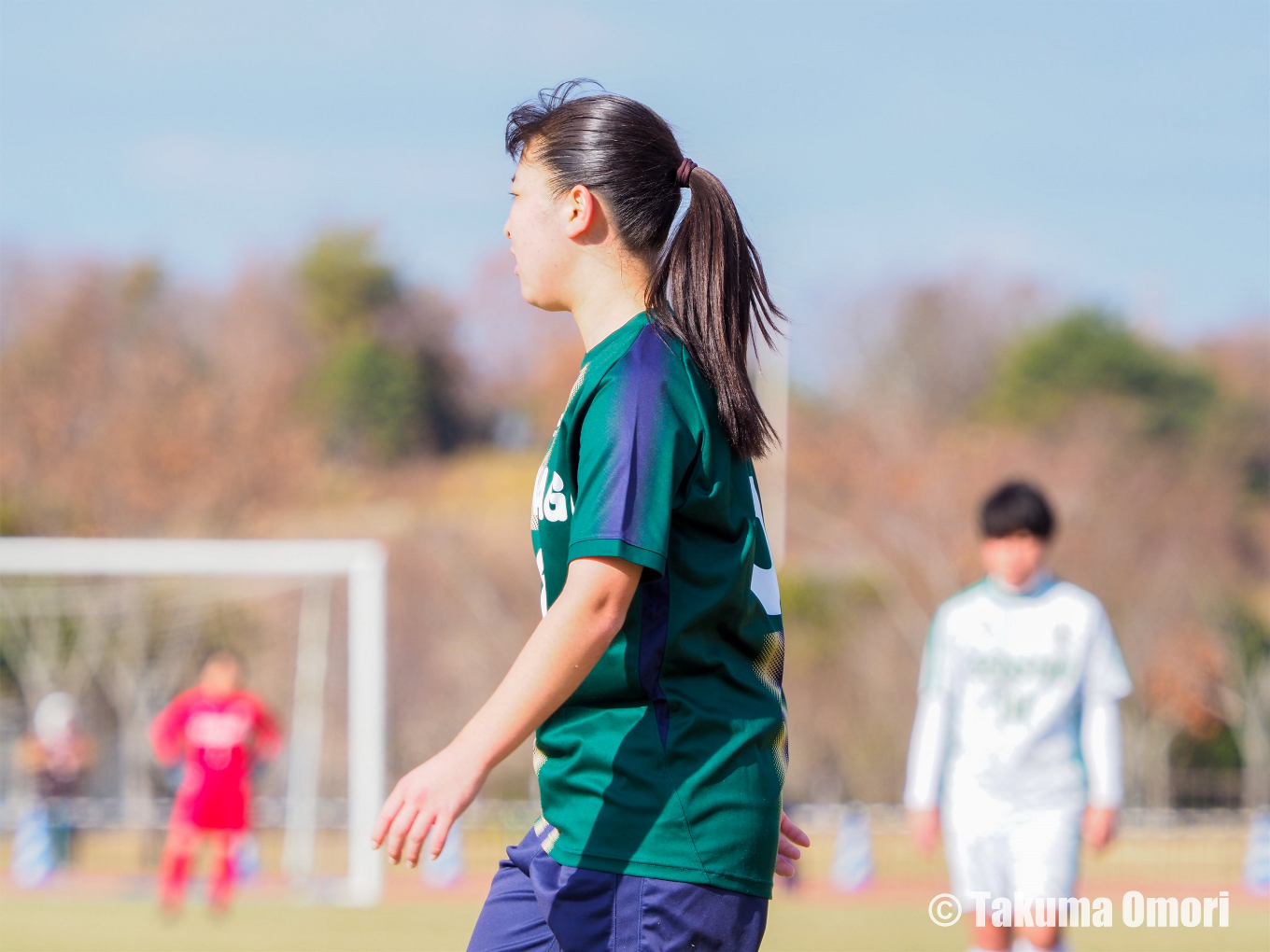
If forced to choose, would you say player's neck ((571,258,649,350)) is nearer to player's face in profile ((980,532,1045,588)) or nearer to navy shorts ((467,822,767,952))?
navy shorts ((467,822,767,952))

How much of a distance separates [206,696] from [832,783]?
1127 cm

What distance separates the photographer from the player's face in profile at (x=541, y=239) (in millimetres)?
2090

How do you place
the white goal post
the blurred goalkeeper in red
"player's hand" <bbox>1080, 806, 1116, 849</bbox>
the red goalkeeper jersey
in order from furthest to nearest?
the white goal post → the red goalkeeper jersey → the blurred goalkeeper in red → "player's hand" <bbox>1080, 806, 1116, 849</bbox>

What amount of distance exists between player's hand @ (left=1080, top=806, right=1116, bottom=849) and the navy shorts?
302cm

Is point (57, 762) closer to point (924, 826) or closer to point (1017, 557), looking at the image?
point (924, 826)

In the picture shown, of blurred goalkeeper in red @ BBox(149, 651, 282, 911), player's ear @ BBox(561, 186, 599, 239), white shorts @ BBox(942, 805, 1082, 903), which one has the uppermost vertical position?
player's ear @ BBox(561, 186, 599, 239)

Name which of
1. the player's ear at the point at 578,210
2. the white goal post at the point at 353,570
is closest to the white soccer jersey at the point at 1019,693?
the player's ear at the point at 578,210

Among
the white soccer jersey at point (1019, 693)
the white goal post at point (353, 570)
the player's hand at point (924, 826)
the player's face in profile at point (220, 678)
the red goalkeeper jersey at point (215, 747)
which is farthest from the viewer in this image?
the white goal post at point (353, 570)

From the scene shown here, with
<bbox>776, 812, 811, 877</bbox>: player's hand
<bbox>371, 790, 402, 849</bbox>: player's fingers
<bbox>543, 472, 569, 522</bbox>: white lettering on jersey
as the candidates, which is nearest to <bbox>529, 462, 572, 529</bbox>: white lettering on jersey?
<bbox>543, 472, 569, 522</bbox>: white lettering on jersey

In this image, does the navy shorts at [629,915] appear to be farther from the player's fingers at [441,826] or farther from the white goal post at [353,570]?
the white goal post at [353,570]

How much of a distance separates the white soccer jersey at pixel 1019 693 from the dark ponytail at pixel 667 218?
10.0 ft

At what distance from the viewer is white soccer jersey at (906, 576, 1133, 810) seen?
4766 mm

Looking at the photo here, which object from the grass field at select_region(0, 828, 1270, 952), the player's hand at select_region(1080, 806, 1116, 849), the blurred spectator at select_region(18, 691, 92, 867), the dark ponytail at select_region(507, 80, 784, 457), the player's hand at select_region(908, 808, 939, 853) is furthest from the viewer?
the blurred spectator at select_region(18, 691, 92, 867)

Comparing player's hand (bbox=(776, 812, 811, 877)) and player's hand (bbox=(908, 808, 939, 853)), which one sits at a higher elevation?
player's hand (bbox=(776, 812, 811, 877))
